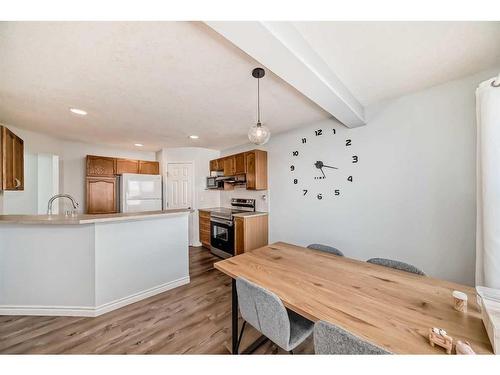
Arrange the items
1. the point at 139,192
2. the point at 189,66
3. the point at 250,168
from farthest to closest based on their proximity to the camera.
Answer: the point at 139,192, the point at 250,168, the point at 189,66

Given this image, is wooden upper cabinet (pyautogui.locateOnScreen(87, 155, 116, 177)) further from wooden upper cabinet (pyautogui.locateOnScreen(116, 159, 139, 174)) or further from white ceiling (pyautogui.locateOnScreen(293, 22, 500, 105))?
white ceiling (pyautogui.locateOnScreen(293, 22, 500, 105))

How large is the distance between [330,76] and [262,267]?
167 cm

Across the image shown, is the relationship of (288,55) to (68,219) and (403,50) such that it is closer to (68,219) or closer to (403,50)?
(403,50)

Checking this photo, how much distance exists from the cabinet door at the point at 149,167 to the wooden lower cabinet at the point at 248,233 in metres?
2.70

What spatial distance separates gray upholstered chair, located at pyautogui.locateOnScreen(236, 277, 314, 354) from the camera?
3.37ft

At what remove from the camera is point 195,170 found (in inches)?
175

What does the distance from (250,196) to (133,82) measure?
8.95 feet

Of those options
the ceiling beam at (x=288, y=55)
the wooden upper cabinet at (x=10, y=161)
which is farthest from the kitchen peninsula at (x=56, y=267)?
the ceiling beam at (x=288, y=55)

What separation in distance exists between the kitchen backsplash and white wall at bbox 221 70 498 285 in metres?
1.06

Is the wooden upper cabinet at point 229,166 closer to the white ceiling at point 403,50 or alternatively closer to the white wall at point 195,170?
the white wall at point 195,170

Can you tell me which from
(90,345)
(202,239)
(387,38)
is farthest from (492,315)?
(202,239)

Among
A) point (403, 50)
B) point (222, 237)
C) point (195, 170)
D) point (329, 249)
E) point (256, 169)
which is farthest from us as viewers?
point (195, 170)

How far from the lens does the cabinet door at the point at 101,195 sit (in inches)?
149

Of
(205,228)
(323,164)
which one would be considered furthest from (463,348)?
(205,228)
